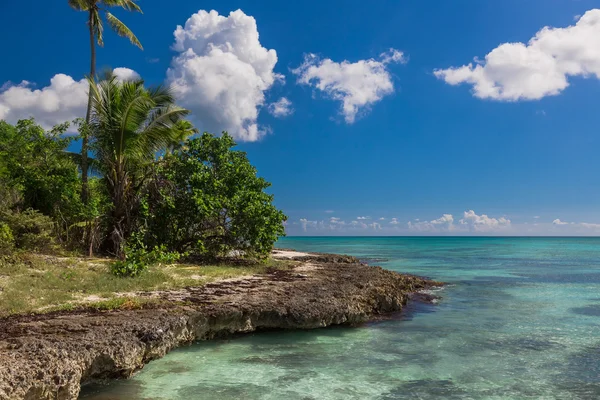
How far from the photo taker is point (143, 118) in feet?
64.0

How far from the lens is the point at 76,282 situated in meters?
11.7

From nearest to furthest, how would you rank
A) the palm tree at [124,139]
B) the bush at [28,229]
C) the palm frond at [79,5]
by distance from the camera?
1. the bush at [28,229]
2. the palm tree at [124,139]
3. the palm frond at [79,5]

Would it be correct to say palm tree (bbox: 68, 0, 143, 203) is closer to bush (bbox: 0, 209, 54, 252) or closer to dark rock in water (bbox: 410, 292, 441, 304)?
bush (bbox: 0, 209, 54, 252)

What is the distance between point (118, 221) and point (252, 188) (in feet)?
19.3

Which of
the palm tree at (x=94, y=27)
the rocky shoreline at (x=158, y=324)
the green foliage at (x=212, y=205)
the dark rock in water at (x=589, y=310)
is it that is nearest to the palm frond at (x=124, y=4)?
the palm tree at (x=94, y=27)

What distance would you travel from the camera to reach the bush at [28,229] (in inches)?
592

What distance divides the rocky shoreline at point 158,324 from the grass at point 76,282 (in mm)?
618

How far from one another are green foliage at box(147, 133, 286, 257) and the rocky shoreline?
338 centimetres

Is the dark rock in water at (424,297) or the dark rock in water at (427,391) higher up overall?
the dark rock in water at (424,297)

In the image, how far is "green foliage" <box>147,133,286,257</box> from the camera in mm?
18094

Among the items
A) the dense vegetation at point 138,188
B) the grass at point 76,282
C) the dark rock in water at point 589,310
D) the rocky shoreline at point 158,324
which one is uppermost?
the dense vegetation at point 138,188

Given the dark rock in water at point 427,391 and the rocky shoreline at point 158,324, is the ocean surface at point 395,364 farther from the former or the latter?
the rocky shoreline at point 158,324

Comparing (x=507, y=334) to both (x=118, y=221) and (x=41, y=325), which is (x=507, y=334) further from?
(x=118, y=221)

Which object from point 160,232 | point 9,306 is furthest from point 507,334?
point 160,232
